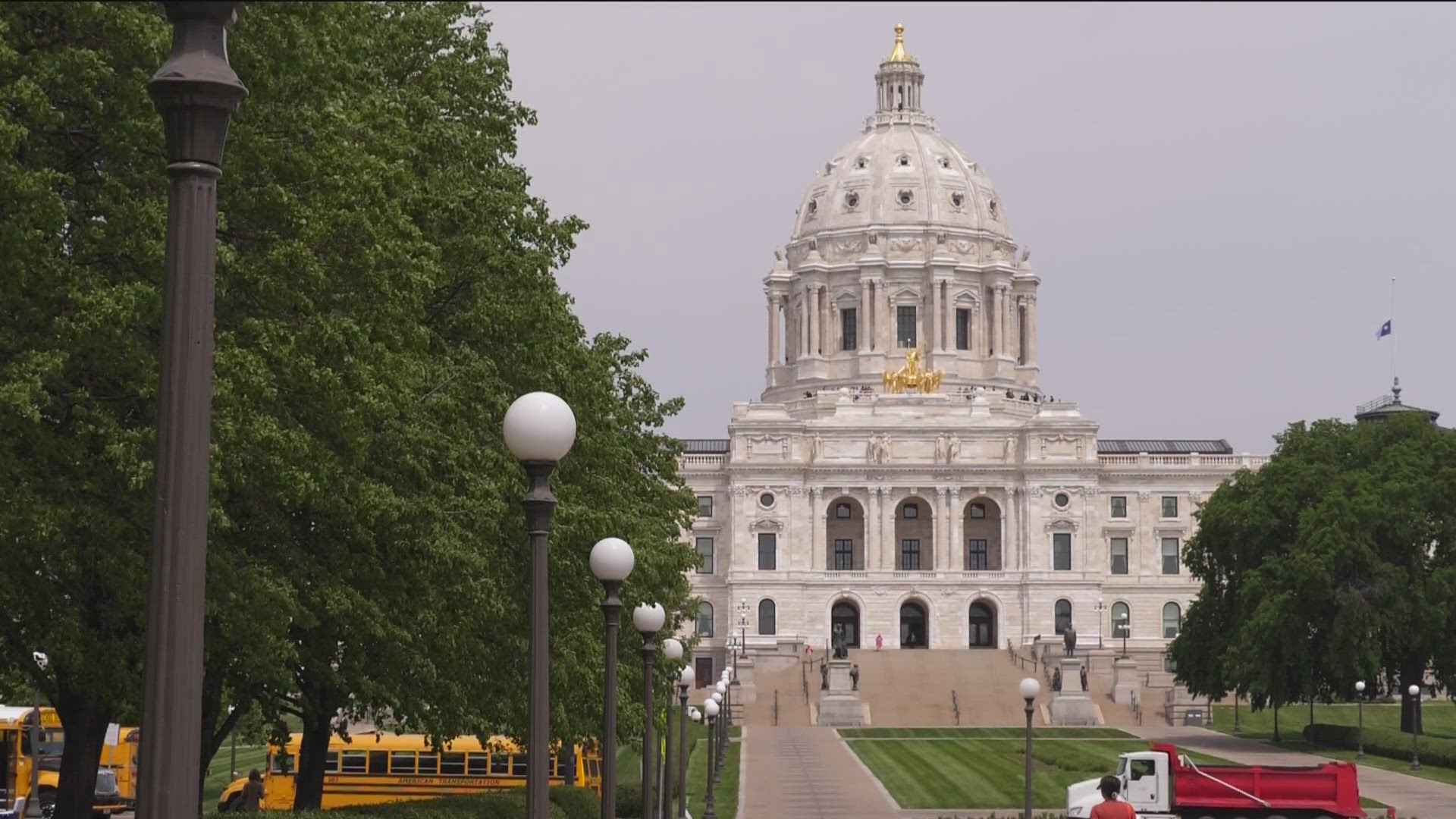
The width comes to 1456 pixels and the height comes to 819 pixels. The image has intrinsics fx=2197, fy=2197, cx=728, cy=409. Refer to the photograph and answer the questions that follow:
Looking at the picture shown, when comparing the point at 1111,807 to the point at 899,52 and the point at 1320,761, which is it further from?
the point at 899,52

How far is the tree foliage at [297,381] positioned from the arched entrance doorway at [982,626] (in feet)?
341

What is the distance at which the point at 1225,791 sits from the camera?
47250 mm

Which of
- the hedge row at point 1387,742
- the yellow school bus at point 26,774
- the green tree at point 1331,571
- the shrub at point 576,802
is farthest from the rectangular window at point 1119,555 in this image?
the shrub at point 576,802

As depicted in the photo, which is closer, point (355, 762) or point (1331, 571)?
point (355, 762)

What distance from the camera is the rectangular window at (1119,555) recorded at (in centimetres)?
13812

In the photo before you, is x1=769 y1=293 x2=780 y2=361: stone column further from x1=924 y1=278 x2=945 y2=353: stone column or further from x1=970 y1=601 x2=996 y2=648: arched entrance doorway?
x1=970 y1=601 x2=996 y2=648: arched entrance doorway

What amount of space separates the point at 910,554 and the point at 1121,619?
13.8 metres

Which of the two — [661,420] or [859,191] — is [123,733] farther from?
[859,191]

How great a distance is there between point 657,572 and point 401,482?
31.9 ft

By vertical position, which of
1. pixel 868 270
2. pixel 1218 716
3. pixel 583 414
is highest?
pixel 868 270

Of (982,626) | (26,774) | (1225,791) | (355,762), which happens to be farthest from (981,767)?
(982,626)

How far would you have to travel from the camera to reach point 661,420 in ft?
166

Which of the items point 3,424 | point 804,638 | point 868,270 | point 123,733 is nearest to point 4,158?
point 3,424

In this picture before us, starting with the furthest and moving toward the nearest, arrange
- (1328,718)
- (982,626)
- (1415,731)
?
(982,626), (1328,718), (1415,731)
